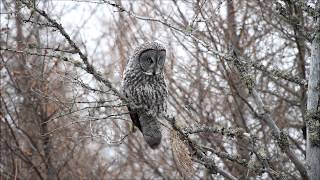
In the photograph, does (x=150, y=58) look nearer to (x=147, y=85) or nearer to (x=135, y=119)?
(x=147, y=85)

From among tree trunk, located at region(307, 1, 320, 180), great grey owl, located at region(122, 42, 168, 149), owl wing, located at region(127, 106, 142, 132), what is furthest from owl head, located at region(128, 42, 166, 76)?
tree trunk, located at region(307, 1, 320, 180)

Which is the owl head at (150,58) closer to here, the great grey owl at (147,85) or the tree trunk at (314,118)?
the great grey owl at (147,85)

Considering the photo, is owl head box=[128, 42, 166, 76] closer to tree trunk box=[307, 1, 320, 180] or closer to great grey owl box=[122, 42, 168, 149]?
great grey owl box=[122, 42, 168, 149]

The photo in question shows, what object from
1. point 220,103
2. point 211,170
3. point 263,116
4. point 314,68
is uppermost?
point 220,103

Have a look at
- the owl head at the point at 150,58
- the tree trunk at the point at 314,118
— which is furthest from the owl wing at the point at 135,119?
the tree trunk at the point at 314,118

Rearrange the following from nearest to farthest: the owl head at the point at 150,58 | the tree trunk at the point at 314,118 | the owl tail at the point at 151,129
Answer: the tree trunk at the point at 314,118, the owl head at the point at 150,58, the owl tail at the point at 151,129

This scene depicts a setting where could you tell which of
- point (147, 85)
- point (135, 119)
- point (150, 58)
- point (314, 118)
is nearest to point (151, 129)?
point (135, 119)

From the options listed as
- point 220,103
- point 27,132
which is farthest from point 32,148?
point 220,103

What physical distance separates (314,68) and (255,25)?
274 centimetres

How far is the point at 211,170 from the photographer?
195 inches

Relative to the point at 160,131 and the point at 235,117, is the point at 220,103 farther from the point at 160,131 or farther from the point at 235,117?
the point at 160,131

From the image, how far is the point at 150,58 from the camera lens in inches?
208

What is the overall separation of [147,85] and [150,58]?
0.30 meters

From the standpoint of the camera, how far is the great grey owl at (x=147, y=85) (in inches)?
208
